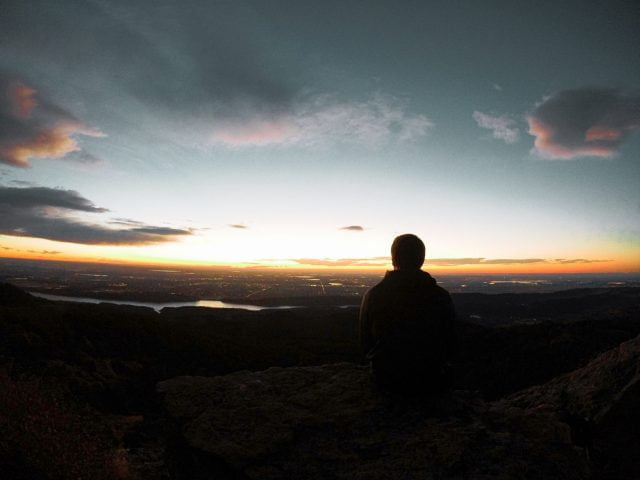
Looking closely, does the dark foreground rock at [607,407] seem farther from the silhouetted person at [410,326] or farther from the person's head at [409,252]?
the person's head at [409,252]

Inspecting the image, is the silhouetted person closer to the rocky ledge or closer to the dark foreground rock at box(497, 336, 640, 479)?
the rocky ledge

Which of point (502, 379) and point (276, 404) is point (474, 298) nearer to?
Result: point (502, 379)

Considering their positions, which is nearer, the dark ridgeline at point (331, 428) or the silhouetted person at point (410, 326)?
the dark ridgeline at point (331, 428)

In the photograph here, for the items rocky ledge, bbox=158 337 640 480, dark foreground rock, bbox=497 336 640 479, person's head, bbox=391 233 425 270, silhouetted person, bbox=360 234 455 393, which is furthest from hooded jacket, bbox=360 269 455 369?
dark foreground rock, bbox=497 336 640 479

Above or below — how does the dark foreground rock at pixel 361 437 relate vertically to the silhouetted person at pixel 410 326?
below

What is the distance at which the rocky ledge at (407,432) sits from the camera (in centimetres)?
296

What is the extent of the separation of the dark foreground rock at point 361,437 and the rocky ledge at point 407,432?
1cm

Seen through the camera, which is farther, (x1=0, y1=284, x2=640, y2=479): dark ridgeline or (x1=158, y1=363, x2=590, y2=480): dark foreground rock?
(x1=0, y1=284, x2=640, y2=479): dark ridgeline

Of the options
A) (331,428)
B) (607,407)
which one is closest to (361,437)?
(331,428)

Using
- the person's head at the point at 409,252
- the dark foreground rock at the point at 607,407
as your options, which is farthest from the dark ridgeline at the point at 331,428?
the person's head at the point at 409,252

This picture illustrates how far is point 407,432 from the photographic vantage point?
3.44 meters

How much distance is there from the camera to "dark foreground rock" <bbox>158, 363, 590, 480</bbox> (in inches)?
115

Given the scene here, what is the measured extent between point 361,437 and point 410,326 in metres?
1.33

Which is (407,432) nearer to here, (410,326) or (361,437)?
(361,437)
